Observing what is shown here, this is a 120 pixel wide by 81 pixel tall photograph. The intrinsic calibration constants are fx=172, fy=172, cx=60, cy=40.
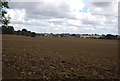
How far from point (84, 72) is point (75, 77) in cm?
138

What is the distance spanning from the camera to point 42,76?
1044 cm

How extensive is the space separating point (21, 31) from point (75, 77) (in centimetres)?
12952

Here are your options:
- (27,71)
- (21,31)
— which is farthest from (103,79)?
(21,31)

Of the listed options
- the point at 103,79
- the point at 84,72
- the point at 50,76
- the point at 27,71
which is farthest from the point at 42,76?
the point at 103,79

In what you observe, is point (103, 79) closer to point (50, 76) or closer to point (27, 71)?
point (50, 76)

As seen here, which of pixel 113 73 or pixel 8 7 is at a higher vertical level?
pixel 8 7

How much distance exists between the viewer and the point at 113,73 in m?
12.4

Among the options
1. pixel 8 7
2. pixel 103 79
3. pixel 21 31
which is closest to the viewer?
pixel 103 79

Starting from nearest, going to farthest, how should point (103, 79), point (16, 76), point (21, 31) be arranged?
point (16, 76) < point (103, 79) < point (21, 31)

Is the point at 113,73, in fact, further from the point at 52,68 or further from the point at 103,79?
the point at 52,68

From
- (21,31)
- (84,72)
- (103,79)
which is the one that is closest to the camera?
(103,79)

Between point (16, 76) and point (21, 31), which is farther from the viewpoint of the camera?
point (21, 31)

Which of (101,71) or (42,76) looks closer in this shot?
(42,76)

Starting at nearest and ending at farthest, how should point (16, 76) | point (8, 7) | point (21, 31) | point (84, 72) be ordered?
point (16, 76) → point (84, 72) → point (8, 7) → point (21, 31)
